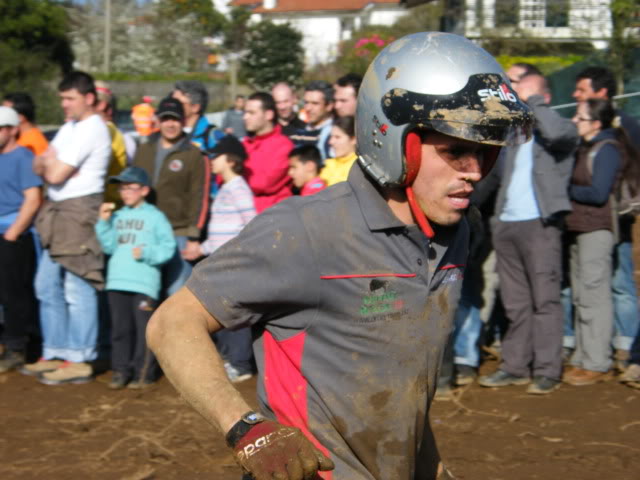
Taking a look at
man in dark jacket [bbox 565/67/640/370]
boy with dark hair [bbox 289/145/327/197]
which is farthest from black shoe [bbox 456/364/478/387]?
boy with dark hair [bbox 289/145/327/197]

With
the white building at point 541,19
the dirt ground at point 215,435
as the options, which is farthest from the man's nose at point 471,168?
the white building at point 541,19

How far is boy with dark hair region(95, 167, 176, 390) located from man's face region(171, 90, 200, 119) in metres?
0.96

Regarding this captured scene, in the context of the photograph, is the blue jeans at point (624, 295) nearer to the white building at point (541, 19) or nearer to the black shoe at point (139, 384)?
the black shoe at point (139, 384)

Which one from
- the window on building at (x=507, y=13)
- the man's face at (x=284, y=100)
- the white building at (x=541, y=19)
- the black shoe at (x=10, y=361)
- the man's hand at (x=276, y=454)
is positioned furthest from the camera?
the window on building at (x=507, y=13)

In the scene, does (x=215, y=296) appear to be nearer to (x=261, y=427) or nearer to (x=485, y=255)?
(x=261, y=427)

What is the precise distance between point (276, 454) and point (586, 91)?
17.5 feet

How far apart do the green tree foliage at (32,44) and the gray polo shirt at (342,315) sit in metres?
33.8

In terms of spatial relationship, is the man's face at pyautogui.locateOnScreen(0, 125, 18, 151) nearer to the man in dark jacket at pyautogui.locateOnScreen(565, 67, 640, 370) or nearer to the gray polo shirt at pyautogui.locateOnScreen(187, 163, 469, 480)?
the man in dark jacket at pyautogui.locateOnScreen(565, 67, 640, 370)

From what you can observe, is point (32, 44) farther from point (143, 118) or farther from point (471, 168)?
point (471, 168)

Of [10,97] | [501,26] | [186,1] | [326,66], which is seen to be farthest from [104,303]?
[186,1]

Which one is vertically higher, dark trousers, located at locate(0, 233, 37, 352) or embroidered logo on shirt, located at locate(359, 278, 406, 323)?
embroidered logo on shirt, located at locate(359, 278, 406, 323)

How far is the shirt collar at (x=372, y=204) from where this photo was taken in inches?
93.6

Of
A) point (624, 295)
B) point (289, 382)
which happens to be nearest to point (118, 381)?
point (624, 295)

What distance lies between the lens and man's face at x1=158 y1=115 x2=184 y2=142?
6977 mm
